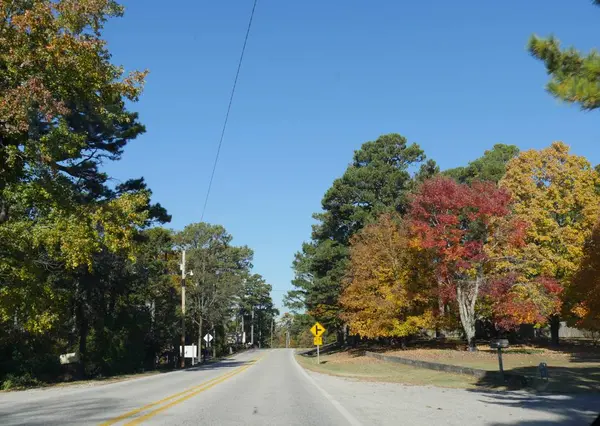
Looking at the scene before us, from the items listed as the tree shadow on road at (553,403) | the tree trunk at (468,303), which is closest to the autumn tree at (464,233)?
the tree trunk at (468,303)

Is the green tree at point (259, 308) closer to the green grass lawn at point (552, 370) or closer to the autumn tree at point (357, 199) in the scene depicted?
the autumn tree at point (357, 199)

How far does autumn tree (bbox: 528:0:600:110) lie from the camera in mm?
8523

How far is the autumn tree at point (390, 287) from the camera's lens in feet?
124

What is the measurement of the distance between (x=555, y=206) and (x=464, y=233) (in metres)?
8.29

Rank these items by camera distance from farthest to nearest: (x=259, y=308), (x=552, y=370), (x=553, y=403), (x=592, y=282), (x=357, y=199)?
(x=259, y=308)
(x=357, y=199)
(x=592, y=282)
(x=552, y=370)
(x=553, y=403)

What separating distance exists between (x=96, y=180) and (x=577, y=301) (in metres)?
28.9

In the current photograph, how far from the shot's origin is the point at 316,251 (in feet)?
174

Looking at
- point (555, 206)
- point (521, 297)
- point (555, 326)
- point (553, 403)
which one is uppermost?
point (555, 206)

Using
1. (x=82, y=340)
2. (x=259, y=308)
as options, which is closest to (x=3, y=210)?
(x=82, y=340)

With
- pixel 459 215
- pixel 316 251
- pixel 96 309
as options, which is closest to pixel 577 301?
pixel 459 215

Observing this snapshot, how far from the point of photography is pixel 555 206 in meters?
37.5

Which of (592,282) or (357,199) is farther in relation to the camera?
(357,199)

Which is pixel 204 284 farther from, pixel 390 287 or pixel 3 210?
pixel 3 210

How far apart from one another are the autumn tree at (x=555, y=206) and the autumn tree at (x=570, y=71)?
27782 millimetres
